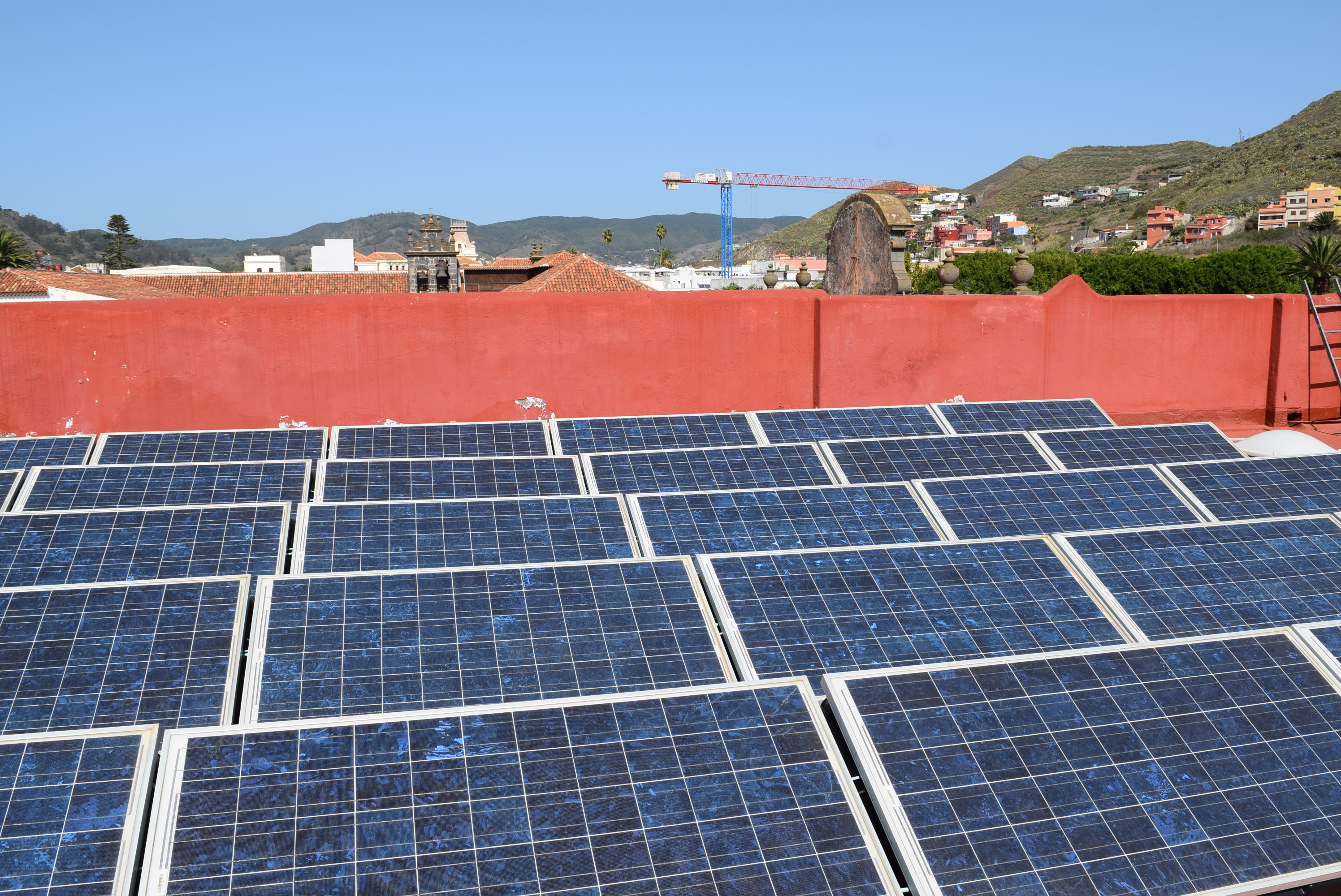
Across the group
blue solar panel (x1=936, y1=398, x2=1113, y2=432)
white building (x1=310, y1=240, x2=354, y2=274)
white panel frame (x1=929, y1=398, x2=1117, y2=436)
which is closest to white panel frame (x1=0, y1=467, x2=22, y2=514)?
white panel frame (x1=929, y1=398, x2=1117, y2=436)

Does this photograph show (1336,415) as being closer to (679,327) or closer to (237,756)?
(679,327)

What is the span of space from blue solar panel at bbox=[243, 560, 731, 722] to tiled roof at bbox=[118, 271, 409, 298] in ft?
153

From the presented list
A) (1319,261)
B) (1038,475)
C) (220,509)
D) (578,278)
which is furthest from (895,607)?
(1319,261)

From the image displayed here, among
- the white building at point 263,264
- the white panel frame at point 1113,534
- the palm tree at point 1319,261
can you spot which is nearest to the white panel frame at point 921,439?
the white panel frame at point 1113,534

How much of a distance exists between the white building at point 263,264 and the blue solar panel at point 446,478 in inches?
3682

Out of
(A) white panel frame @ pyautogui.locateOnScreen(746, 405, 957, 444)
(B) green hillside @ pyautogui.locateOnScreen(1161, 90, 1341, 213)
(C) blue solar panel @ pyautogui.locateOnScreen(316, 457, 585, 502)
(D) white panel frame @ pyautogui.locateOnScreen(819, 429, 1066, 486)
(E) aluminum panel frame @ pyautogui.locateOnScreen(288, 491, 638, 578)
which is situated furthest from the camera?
(B) green hillside @ pyautogui.locateOnScreen(1161, 90, 1341, 213)

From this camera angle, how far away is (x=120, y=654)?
16.4 feet

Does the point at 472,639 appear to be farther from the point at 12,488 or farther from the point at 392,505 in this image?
the point at 12,488

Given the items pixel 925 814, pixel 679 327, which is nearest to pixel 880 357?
pixel 679 327

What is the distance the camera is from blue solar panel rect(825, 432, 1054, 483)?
9391 millimetres

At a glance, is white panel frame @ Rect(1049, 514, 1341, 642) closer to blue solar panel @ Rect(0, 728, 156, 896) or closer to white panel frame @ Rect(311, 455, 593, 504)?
white panel frame @ Rect(311, 455, 593, 504)

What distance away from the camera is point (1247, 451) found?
1290cm

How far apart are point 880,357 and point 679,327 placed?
2805 millimetres

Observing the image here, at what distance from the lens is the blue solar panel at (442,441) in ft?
32.1
